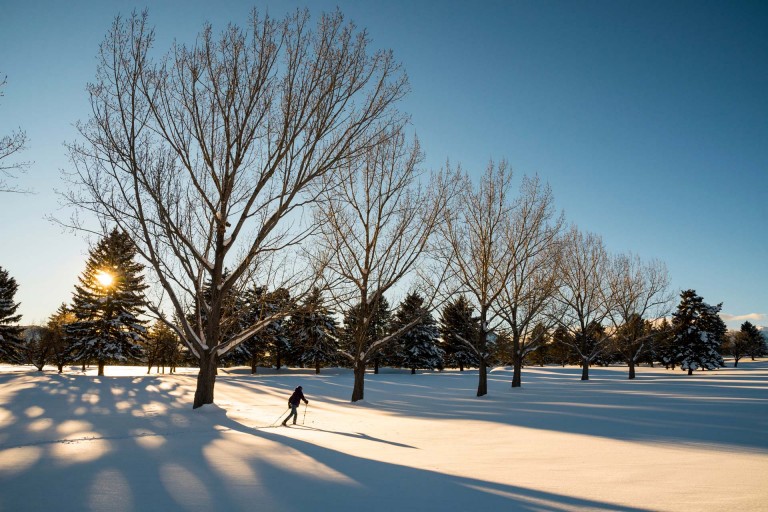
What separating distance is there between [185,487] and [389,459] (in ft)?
11.4

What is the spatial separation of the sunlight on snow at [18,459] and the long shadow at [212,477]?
0.02 meters

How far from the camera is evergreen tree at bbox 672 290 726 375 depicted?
129 ft

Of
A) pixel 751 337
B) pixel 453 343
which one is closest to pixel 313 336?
pixel 453 343

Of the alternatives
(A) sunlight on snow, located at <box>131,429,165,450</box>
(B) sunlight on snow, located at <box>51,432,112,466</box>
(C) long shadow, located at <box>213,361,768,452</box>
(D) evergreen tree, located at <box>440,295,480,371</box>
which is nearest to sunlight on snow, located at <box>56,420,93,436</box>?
(B) sunlight on snow, located at <box>51,432,112,466</box>

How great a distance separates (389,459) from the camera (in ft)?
24.5

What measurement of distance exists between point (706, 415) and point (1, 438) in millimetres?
17756

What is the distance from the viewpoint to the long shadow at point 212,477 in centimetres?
474

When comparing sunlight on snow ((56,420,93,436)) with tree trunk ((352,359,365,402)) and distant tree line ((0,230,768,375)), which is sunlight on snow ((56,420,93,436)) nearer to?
distant tree line ((0,230,768,375))

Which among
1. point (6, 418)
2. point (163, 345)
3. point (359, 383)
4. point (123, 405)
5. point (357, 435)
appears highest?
point (357, 435)

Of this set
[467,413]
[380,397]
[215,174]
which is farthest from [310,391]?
[215,174]

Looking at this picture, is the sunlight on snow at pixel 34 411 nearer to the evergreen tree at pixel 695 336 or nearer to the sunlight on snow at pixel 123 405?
the sunlight on snow at pixel 123 405

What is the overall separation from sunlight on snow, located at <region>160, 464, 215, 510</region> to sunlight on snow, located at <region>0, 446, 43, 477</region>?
1.96m

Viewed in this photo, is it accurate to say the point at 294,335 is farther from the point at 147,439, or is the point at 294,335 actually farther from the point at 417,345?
the point at 147,439

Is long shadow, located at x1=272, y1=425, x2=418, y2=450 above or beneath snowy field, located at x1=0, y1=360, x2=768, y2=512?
beneath
